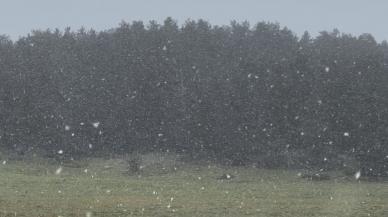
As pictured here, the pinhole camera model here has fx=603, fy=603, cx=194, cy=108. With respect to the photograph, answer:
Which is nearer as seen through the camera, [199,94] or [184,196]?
[184,196]

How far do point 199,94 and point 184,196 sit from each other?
69.1 ft

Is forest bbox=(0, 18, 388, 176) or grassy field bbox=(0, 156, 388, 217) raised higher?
forest bbox=(0, 18, 388, 176)

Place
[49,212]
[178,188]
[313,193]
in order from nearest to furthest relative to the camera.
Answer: [49,212]
[313,193]
[178,188]

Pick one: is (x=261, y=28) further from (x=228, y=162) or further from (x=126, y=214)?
→ (x=126, y=214)

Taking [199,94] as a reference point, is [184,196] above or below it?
below

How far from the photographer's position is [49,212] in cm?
1805

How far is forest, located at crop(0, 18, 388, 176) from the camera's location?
41.0 meters

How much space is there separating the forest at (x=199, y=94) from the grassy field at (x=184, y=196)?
5.88 m

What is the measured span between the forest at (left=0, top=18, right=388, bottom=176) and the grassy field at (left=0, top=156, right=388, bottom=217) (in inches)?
231

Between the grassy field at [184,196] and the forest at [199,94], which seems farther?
the forest at [199,94]

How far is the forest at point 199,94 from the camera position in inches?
1614

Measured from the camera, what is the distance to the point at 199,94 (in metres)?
44.4

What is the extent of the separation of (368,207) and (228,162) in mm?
21953

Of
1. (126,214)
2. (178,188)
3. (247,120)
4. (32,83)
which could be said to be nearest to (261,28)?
(247,120)
